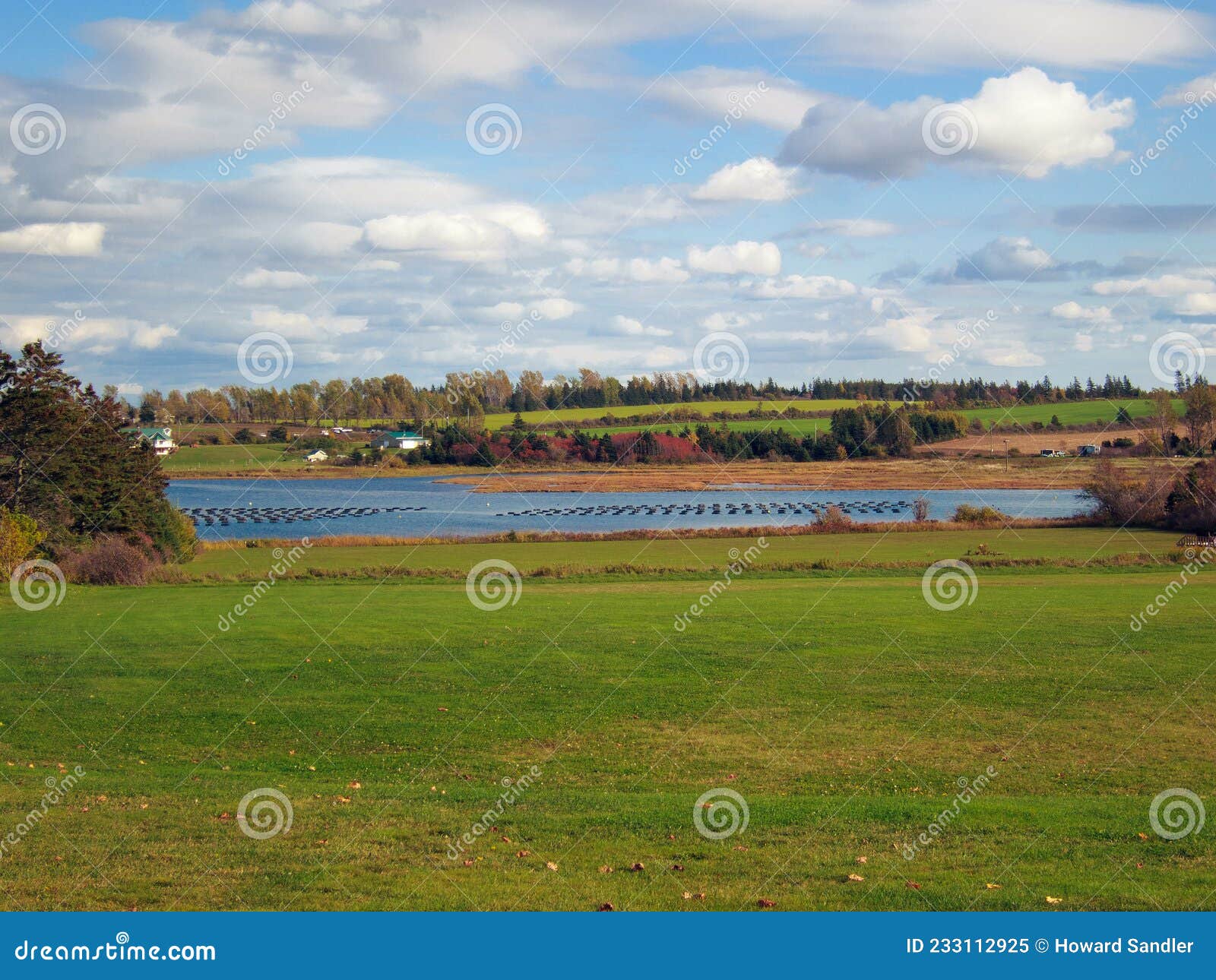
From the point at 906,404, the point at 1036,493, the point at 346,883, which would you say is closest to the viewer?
the point at 346,883

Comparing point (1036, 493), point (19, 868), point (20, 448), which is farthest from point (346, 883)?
point (1036, 493)

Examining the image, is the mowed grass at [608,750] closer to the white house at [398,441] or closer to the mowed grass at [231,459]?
the mowed grass at [231,459]

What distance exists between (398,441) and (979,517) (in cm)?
6284

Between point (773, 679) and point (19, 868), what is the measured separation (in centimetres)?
1270

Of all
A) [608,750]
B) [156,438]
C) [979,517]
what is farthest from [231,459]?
[608,750]

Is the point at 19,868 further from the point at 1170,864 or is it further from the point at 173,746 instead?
the point at 1170,864

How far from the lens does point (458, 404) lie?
4033 inches

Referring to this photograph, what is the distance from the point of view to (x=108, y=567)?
37688 mm

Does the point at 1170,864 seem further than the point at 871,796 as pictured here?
No

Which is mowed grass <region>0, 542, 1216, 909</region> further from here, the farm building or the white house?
the white house

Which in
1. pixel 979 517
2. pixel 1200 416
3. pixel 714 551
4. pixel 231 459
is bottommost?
pixel 714 551

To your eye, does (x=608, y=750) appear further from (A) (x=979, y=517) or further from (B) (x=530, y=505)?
(B) (x=530, y=505)

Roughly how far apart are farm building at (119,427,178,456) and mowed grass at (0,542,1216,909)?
29.4 meters

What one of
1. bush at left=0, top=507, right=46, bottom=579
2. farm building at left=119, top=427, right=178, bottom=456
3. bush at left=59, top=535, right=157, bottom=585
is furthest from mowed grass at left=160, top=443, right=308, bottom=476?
bush at left=0, top=507, right=46, bottom=579
